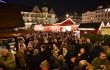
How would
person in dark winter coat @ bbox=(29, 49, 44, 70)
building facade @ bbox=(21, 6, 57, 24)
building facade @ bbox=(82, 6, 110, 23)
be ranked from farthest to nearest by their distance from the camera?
building facade @ bbox=(21, 6, 57, 24)
building facade @ bbox=(82, 6, 110, 23)
person in dark winter coat @ bbox=(29, 49, 44, 70)

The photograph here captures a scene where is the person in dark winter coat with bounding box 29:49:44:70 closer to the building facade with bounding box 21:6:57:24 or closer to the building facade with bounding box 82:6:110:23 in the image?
the building facade with bounding box 82:6:110:23

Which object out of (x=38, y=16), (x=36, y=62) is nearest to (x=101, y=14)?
(x=38, y=16)

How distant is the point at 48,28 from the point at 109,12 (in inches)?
1491

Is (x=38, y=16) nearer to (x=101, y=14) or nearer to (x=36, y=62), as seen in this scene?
(x=101, y=14)

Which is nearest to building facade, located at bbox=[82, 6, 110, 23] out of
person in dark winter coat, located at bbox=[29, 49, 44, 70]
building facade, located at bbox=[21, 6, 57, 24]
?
building facade, located at bbox=[21, 6, 57, 24]

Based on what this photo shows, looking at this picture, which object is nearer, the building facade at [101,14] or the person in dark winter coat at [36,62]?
the person in dark winter coat at [36,62]

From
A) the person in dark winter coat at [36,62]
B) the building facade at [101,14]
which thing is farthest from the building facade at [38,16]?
the person in dark winter coat at [36,62]

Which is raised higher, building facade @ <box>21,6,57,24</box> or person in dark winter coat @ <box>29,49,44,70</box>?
building facade @ <box>21,6,57,24</box>

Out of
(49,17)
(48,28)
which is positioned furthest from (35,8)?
(48,28)

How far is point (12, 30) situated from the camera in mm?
7289

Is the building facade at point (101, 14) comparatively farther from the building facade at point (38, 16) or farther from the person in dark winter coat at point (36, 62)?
the person in dark winter coat at point (36, 62)

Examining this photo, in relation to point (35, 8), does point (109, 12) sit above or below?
below

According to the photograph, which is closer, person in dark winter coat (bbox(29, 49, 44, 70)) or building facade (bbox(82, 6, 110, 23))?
person in dark winter coat (bbox(29, 49, 44, 70))

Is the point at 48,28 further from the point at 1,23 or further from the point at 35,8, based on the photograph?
the point at 35,8
